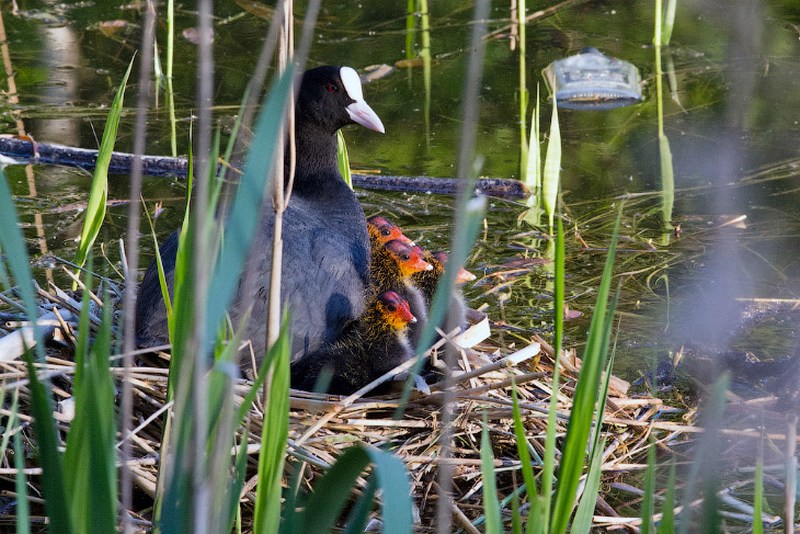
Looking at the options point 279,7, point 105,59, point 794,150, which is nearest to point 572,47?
point 794,150

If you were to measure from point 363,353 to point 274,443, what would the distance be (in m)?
1.30

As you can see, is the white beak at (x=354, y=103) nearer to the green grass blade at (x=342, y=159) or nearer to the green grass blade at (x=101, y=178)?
the green grass blade at (x=342, y=159)

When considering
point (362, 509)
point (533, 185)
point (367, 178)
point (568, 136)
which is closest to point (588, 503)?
point (362, 509)

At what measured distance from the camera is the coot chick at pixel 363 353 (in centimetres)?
257

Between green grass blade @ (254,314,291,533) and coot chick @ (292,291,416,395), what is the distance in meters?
1.24

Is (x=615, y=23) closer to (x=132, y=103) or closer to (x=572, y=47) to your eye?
(x=572, y=47)

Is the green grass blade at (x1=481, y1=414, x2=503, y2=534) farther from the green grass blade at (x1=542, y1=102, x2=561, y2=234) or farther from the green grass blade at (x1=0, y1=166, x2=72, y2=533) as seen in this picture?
the green grass blade at (x1=542, y1=102, x2=561, y2=234)

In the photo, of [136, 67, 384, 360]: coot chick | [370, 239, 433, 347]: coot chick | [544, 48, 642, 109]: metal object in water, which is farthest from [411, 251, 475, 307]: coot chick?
[544, 48, 642, 109]: metal object in water

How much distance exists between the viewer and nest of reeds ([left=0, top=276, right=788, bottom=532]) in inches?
85.9

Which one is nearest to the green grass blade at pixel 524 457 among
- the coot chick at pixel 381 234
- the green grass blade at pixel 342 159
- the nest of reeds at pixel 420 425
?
the nest of reeds at pixel 420 425

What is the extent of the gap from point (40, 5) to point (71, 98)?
172 centimetres

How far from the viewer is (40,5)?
6.55 meters

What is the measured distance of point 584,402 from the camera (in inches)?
51.2

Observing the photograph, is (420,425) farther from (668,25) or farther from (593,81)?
(668,25)
